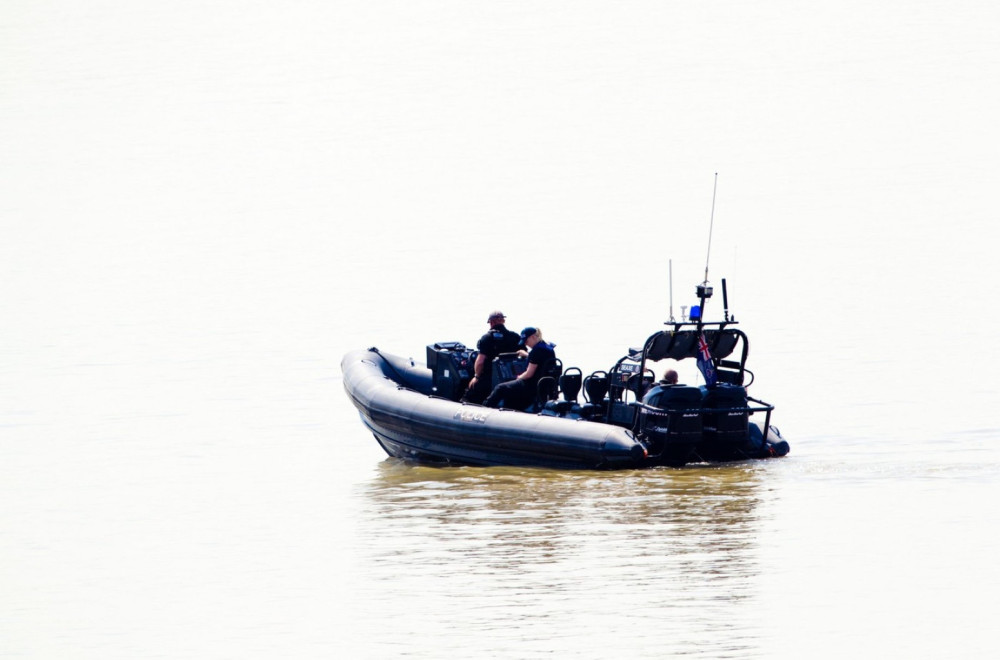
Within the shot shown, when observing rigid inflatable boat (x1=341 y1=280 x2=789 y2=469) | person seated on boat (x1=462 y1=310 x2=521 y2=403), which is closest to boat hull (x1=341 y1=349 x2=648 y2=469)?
rigid inflatable boat (x1=341 y1=280 x2=789 y2=469)

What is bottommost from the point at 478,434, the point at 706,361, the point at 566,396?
the point at 478,434

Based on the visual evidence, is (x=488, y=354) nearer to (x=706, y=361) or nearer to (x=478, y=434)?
(x=478, y=434)

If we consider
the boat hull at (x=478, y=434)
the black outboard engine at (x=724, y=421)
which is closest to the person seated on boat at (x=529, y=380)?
the boat hull at (x=478, y=434)

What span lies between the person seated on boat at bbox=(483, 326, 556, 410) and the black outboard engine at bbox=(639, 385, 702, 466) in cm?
120

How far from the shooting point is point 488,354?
13.1m

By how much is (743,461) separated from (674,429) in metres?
Answer: 0.71

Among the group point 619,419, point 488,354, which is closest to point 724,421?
point 619,419

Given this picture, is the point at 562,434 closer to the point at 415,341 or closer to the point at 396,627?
the point at 396,627

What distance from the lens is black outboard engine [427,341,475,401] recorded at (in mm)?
13539

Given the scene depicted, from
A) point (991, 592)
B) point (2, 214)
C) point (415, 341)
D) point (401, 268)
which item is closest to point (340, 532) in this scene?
point (991, 592)

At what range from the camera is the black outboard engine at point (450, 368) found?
44.4ft

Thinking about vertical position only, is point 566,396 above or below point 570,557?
above

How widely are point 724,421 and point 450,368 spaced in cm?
284

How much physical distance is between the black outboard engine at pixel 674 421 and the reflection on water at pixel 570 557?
0.57 feet
